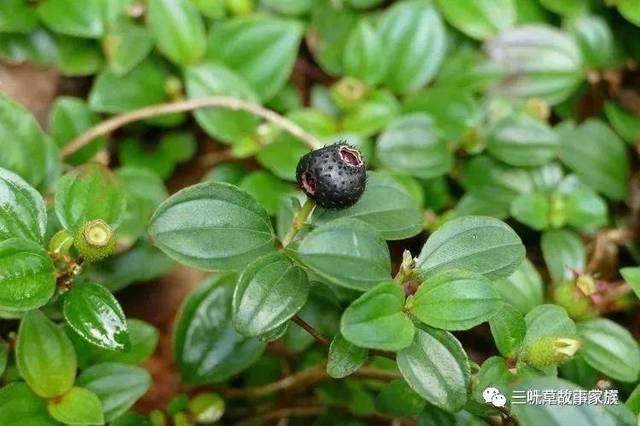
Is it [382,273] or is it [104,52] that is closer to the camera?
[382,273]

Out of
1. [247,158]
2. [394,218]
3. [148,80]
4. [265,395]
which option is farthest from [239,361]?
[148,80]

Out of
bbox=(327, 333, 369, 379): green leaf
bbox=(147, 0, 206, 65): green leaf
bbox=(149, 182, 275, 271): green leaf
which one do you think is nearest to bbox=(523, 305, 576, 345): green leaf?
bbox=(327, 333, 369, 379): green leaf

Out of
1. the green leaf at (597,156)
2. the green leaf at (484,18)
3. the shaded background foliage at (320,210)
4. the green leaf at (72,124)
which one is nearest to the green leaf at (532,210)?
the shaded background foliage at (320,210)

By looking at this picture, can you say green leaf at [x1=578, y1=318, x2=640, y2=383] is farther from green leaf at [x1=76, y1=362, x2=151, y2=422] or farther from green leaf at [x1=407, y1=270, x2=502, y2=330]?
green leaf at [x1=76, y1=362, x2=151, y2=422]

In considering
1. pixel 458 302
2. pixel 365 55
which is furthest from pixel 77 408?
pixel 365 55

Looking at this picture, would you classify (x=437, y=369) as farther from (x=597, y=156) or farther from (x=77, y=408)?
(x=597, y=156)

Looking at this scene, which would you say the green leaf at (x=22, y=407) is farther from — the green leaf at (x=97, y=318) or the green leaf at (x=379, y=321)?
the green leaf at (x=379, y=321)

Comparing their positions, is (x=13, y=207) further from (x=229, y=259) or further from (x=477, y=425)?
(x=477, y=425)
